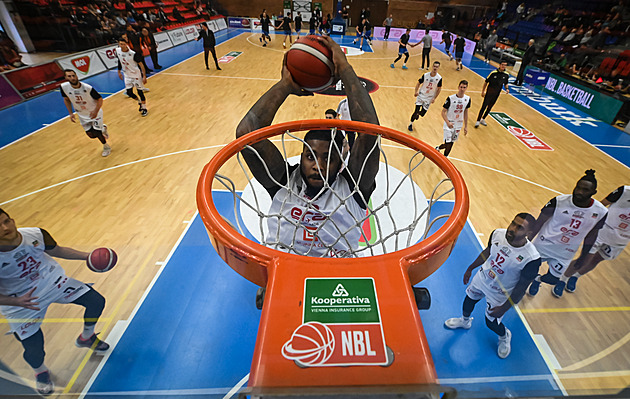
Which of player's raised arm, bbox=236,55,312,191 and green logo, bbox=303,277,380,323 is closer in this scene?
green logo, bbox=303,277,380,323

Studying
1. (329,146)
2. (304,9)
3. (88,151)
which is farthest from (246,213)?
(304,9)

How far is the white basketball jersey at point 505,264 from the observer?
2.67m

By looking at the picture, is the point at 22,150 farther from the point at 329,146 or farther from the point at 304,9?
the point at 304,9

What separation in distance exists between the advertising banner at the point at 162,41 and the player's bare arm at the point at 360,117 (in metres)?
14.5

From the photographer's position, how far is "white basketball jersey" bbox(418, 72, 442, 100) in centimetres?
669

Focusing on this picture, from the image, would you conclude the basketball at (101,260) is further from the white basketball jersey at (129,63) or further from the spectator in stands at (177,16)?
the spectator in stands at (177,16)

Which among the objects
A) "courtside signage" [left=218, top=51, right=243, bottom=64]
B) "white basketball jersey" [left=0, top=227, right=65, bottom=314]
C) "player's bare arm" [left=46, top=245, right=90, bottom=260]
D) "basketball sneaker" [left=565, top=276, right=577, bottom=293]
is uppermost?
"white basketball jersey" [left=0, top=227, right=65, bottom=314]

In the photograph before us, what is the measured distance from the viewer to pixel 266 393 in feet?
2.63

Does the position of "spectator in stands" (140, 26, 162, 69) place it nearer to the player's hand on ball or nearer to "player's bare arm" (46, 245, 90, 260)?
"player's bare arm" (46, 245, 90, 260)

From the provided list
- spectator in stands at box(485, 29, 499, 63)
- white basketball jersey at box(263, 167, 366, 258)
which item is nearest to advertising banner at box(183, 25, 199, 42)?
spectator in stands at box(485, 29, 499, 63)

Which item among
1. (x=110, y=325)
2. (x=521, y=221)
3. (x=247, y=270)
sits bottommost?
(x=110, y=325)

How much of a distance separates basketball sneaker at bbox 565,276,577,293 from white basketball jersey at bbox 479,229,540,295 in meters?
0.93

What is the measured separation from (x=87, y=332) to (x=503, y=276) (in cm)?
392

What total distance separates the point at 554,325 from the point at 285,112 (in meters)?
6.91
